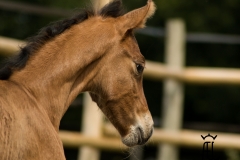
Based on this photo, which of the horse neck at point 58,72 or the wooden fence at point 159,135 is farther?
the wooden fence at point 159,135

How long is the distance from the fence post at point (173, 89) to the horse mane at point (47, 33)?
10.9 ft

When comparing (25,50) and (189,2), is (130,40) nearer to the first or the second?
(25,50)

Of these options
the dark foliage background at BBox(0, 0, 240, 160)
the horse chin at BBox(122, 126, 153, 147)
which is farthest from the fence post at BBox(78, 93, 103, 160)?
the dark foliage background at BBox(0, 0, 240, 160)

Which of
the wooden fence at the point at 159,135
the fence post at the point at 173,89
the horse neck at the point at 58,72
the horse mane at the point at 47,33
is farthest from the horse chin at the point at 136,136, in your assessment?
the fence post at the point at 173,89

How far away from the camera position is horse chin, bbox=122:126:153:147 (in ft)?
18.6

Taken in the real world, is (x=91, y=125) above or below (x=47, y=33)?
above

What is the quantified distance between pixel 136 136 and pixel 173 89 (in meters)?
3.43

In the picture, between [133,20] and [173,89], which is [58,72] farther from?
[173,89]

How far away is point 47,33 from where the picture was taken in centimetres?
547

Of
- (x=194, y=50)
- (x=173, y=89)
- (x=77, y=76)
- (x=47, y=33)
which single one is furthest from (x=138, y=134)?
(x=194, y=50)

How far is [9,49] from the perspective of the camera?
766 centimetres

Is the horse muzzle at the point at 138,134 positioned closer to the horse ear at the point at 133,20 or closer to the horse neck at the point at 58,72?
the horse neck at the point at 58,72

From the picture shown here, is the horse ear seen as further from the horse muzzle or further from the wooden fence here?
the wooden fence

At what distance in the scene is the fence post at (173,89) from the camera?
895 centimetres
